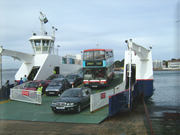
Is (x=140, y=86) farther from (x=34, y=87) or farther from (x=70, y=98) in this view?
(x=34, y=87)

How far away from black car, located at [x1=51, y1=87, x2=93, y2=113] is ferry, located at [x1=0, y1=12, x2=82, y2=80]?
10.1 m

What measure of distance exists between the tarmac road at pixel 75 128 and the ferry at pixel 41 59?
1105 centimetres

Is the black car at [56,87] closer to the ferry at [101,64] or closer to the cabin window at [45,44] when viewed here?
the ferry at [101,64]

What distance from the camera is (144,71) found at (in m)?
16.6

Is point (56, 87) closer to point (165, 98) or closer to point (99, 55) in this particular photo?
point (99, 55)

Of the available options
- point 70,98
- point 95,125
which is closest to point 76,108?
point 70,98

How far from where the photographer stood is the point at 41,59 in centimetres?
2456

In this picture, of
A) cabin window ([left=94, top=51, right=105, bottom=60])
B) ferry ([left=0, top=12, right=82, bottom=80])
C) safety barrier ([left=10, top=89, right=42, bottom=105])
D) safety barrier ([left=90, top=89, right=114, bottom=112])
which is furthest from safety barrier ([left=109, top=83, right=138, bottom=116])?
ferry ([left=0, top=12, right=82, bottom=80])

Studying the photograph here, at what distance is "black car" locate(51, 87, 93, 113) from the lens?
32.7 feet

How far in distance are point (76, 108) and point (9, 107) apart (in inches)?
221

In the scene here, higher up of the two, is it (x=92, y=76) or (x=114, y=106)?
(x=92, y=76)

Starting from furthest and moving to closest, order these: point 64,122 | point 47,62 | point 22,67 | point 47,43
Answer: point 47,43, point 47,62, point 22,67, point 64,122

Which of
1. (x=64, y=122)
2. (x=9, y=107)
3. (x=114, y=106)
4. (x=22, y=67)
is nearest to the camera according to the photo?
(x=64, y=122)

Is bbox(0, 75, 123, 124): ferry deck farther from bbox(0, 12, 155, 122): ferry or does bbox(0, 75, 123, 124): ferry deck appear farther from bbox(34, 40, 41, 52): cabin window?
bbox(34, 40, 41, 52): cabin window
